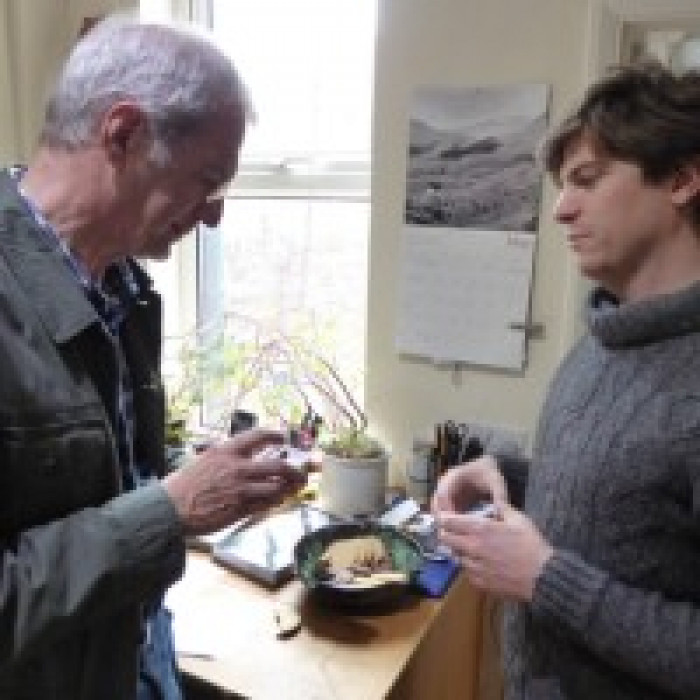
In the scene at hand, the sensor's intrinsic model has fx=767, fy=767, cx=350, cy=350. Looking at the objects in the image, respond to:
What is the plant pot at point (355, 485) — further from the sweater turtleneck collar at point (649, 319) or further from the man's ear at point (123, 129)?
the man's ear at point (123, 129)

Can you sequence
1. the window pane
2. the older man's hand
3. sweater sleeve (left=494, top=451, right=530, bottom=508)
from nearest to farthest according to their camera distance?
the older man's hand, sweater sleeve (left=494, top=451, right=530, bottom=508), the window pane

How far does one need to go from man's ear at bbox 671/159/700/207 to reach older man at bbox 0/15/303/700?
51 cm

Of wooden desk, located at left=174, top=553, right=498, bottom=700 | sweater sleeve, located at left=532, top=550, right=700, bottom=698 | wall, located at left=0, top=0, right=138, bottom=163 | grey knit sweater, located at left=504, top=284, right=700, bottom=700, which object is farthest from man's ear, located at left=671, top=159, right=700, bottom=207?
wall, located at left=0, top=0, right=138, bottom=163

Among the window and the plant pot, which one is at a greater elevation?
the window

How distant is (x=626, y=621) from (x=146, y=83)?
0.77 meters

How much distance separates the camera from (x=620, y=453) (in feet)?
2.81

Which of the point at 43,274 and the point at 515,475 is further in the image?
the point at 515,475

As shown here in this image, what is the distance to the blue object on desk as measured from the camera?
1.36 metres

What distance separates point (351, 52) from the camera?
6.19 feet

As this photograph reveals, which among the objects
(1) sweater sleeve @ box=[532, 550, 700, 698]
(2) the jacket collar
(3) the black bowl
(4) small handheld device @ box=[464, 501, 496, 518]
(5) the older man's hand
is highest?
(2) the jacket collar

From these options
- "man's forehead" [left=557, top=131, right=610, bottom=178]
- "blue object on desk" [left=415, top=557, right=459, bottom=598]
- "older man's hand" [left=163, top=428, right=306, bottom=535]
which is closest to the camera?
"older man's hand" [left=163, top=428, right=306, bottom=535]

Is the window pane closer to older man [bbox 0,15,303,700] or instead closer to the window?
the window

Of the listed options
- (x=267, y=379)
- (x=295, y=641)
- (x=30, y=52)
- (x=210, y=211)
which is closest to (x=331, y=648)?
(x=295, y=641)

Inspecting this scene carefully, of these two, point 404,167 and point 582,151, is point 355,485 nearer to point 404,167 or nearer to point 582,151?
point 404,167
